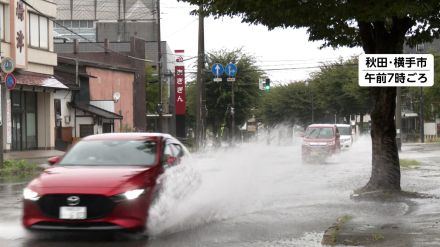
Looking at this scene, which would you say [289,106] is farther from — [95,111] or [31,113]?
[31,113]

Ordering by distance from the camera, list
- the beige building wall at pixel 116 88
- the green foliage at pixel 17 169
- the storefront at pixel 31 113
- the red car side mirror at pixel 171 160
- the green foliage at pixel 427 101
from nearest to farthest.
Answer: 1. the red car side mirror at pixel 171 160
2. the green foliage at pixel 17 169
3. the storefront at pixel 31 113
4. the beige building wall at pixel 116 88
5. the green foliage at pixel 427 101

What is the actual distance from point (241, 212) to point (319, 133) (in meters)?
17.7

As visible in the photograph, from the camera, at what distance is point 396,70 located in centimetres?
1205

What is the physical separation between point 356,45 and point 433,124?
5705 cm

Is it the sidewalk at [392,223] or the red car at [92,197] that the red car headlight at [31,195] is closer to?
the red car at [92,197]

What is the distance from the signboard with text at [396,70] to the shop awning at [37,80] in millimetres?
21949

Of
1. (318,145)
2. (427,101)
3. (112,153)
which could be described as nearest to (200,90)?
(318,145)

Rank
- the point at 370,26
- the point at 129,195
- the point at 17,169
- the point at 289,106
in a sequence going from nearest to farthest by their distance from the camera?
the point at 129,195
the point at 370,26
the point at 17,169
the point at 289,106

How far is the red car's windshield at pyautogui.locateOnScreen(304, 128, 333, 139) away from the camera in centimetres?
2834

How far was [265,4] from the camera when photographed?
11484 mm

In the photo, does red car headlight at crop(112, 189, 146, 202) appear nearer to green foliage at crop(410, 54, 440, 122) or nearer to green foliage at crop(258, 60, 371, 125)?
green foliage at crop(410, 54, 440, 122)

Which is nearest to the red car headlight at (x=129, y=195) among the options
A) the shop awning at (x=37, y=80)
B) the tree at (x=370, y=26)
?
the tree at (x=370, y=26)

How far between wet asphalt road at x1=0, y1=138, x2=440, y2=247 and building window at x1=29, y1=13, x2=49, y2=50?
18.2 m

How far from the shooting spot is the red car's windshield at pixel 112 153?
374 inches
